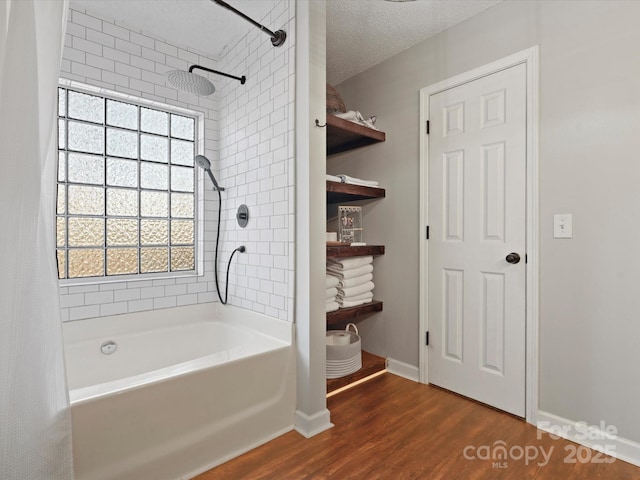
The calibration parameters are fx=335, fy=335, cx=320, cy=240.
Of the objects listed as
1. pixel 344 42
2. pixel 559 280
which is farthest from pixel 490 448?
pixel 344 42

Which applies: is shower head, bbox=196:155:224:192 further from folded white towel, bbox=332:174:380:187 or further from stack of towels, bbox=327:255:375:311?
stack of towels, bbox=327:255:375:311

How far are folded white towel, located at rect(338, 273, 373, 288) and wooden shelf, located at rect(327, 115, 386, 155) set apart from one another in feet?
3.60

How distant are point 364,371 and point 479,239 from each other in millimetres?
1248

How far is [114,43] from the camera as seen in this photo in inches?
87.0

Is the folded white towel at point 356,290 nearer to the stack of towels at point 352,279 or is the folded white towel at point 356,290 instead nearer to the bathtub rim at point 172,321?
the stack of towels at point 352,279

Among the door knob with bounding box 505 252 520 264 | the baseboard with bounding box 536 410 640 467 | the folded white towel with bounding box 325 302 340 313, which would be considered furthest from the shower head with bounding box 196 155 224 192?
Answer: the baseboard with bounding box 536 410 640 467

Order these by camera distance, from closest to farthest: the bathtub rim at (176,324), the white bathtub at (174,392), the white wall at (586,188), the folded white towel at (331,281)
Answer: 1. the white bathtub at (174,392)
2. the bathtub rim at (176,324)
3. the white wall at (586,188)
4. the folded white towel at (331,281)

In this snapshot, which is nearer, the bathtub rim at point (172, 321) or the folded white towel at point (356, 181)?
the bathtub rim at point (172, 321)

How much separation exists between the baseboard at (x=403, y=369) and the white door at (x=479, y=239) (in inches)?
4.8

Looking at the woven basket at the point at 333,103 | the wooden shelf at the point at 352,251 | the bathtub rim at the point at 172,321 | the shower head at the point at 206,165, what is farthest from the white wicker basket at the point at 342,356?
the woven basket at the point at 333,103

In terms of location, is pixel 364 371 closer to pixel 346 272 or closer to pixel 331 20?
pixel 346 272

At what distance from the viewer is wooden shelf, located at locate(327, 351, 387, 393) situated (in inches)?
89.7

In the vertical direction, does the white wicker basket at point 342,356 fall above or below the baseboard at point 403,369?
above

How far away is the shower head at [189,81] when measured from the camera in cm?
186
